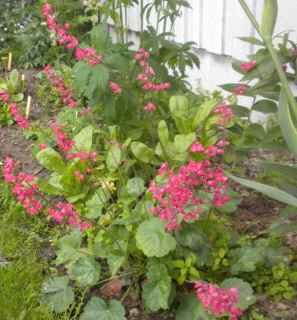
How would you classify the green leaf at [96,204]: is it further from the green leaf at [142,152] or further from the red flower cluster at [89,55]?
the red flower cluster at [89,55]

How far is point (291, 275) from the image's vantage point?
2404 mm

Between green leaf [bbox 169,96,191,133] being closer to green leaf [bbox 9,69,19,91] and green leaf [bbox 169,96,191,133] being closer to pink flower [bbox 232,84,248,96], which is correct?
A: pink flower [bbox 232,84,248,96]

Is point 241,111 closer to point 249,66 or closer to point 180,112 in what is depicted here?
point 249,66

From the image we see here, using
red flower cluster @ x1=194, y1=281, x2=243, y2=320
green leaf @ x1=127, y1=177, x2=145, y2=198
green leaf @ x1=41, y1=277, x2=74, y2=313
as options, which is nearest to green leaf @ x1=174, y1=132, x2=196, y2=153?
green leaf @ x1=127, y1=177, x2=145, y2=198

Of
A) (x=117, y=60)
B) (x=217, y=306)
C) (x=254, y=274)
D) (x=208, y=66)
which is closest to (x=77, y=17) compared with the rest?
(x=208, y=66)

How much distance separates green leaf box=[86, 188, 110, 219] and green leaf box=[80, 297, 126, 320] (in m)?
0.40

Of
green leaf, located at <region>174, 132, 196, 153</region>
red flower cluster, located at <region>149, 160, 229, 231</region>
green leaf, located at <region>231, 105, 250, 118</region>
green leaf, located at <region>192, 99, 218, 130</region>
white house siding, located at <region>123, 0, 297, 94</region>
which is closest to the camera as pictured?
red flower cluster, located at <region>149, 160, 229, 231</region>

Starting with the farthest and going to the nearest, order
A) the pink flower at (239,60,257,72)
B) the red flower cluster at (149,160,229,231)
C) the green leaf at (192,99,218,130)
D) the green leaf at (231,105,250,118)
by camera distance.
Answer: the green leaf at (192,99,218,130) < the green leaf at (231,105,250,118) < the pink flower at (239,60,257,72) < the red flower cluster at (149,160,229,231)

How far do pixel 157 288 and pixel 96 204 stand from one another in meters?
0.55

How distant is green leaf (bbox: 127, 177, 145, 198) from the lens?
255 cm

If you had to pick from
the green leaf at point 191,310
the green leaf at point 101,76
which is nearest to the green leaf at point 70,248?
the green leaf at point 191,310

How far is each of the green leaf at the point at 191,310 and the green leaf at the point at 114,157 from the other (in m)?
0.63

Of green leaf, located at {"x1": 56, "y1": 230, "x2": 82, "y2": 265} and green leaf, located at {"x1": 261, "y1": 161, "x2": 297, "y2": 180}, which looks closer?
green leaf, located at {"x1": 261, "y1": 161, "x2": 297, "y2": 180}

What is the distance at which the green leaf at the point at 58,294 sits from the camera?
2.31 meters
